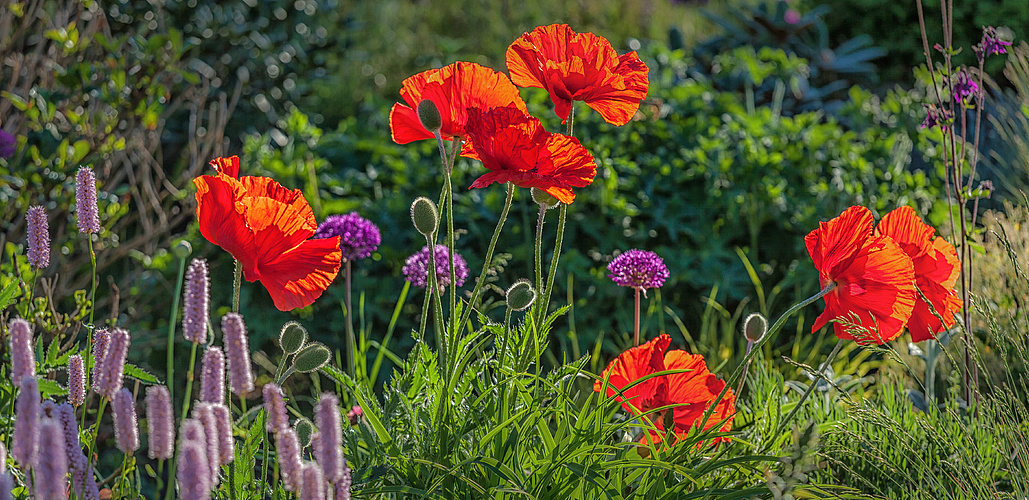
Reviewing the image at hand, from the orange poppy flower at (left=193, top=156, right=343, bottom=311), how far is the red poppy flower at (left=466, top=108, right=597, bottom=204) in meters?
0.25

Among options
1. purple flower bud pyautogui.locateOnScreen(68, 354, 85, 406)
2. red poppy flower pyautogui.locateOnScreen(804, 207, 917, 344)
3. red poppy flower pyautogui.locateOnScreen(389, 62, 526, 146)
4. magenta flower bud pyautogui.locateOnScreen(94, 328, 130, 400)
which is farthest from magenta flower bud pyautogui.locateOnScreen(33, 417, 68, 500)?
red poppy flower pyautogui.locateOnScreen(804, 207, 917, 344)

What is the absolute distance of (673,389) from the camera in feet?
4.87

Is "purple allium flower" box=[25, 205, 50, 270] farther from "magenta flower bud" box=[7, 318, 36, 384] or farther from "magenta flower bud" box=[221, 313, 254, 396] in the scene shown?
"magenta flower bud" box=[221, 313, 254, 396]

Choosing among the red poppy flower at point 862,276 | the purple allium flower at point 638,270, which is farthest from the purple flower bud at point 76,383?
the red poppy flower at point 862,276

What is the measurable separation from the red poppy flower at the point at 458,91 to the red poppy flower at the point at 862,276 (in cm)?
52

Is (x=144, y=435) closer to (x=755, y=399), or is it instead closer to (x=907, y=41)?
(x=755, y=399)

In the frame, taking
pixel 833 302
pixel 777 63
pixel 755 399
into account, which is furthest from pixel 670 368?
pixel 777 63

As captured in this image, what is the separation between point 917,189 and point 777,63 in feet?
3.92

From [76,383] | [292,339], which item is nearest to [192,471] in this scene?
[76,383]

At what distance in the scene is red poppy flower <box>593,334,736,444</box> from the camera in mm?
1473

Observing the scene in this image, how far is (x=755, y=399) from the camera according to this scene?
1854 mm

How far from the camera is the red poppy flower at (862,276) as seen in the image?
4.24 feet

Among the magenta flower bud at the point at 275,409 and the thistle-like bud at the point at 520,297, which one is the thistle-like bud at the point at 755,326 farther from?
the magenta flower bud at the point at 275,409

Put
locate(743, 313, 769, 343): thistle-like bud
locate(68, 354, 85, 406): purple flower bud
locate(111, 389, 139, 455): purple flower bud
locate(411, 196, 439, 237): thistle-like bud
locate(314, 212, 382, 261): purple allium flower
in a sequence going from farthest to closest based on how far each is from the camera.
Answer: locate(314, 212, 382, 261): purple allium flower → locate(743, 313, 769, 343): thistle-like bud → locate(411, 196, 439, 237): thistle-like bud → locate(68, 354, 85, 406): purple flower bud → locate(111, 389, 139, 455): purple flower bud
